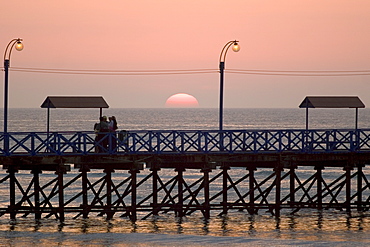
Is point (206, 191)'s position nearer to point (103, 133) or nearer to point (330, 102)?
point (103, 133)

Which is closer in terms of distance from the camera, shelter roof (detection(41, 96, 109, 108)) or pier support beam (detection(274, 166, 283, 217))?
shelter roof (detection(41, 96, 109, 108))

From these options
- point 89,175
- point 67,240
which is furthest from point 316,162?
point 89,175

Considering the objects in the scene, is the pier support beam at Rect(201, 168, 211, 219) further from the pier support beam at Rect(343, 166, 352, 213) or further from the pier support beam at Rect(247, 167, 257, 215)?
the pier support beam at Rect(343, 166, 352, 213)

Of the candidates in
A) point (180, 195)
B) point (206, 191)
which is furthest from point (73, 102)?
point (206, 191)

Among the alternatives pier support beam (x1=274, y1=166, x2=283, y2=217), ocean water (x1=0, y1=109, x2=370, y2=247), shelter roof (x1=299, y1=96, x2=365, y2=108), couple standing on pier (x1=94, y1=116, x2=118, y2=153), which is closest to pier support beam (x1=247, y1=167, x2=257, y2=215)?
ocean water (x1=0, y1=109, x2=370, y2=247)

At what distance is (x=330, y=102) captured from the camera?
43344 mm

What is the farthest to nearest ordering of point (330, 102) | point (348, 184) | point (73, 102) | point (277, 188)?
point (330, 102)
point (348, 184)
point (277, 188)
point (73, 102)

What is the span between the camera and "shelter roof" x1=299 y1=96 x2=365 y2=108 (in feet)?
140

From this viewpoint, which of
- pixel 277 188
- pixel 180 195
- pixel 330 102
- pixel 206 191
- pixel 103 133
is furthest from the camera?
pixel 330 102

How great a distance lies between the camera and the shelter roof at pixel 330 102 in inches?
1686

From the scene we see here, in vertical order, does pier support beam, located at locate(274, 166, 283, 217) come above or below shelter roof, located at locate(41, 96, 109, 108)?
below

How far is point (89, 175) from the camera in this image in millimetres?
81250

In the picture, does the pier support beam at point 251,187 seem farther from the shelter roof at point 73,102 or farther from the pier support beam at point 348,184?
the shelter roof at point 73,102

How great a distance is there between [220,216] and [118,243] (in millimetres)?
10599
